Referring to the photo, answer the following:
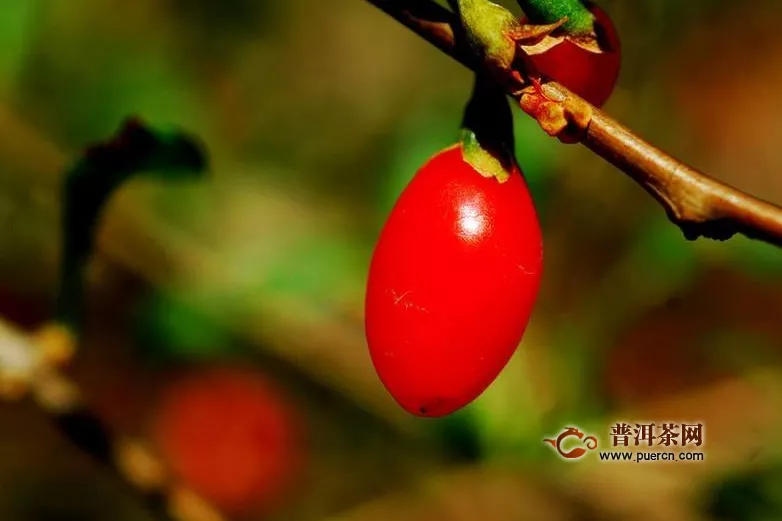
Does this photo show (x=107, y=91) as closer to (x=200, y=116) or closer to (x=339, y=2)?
(x=200, y=116)

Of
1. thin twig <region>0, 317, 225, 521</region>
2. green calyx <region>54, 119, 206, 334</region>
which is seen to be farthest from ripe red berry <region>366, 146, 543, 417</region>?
thin twig <region>0, 317, 225, 521</region>

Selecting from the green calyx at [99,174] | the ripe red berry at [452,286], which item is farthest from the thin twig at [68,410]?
the ripe red berry at [452,286]

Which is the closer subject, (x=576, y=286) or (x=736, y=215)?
(x=736, y=215)

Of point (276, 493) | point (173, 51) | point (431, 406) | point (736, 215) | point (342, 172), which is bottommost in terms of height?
point (276, 493)

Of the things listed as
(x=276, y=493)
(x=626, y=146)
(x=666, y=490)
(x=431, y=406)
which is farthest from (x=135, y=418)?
(x=626, y=146)

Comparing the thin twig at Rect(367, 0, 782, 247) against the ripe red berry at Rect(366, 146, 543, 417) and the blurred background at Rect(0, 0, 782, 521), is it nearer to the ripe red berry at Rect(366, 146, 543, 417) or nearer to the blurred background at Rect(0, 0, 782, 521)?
the ripe red berry at Rect(366, 146, 543, 417)

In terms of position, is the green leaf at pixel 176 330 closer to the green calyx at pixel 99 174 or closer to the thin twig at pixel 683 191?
the green calyx at pixel 99 174

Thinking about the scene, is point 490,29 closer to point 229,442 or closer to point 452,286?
point 452,286
